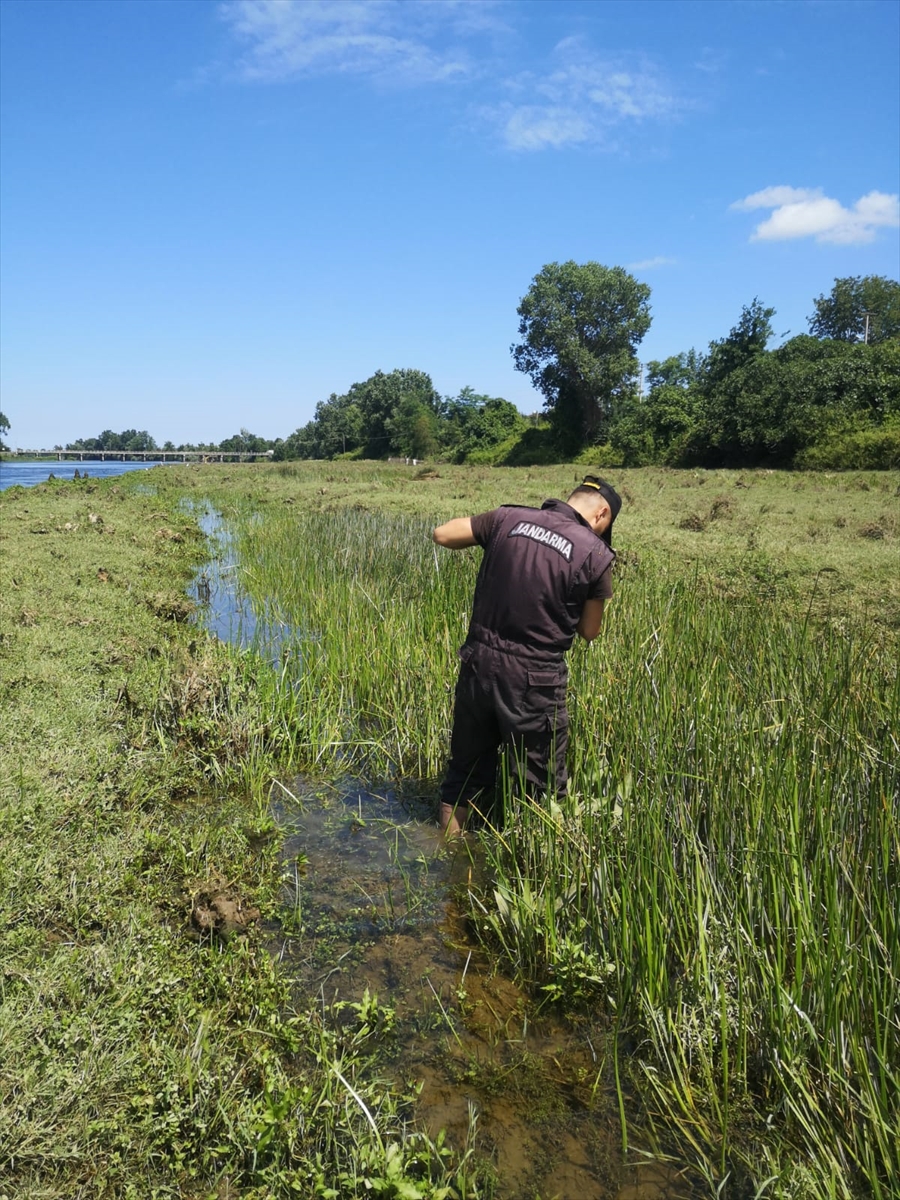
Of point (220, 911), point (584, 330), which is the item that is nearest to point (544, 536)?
point (220, 911)

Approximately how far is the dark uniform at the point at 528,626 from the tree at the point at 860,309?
67971 millimetres

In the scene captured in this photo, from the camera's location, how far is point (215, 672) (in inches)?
210

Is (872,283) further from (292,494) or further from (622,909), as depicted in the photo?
(622,909)

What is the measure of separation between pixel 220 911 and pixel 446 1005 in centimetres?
93

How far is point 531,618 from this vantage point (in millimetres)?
3469

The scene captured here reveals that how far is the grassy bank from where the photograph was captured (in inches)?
79.4

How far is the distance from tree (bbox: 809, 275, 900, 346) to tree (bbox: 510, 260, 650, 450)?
85.0 feet

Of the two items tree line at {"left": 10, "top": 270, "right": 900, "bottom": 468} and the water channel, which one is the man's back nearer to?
the water channel

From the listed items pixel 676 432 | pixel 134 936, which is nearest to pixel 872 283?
pixel 676 432

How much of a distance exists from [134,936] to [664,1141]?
1.84m

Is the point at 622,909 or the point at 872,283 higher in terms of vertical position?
the point at 872,283

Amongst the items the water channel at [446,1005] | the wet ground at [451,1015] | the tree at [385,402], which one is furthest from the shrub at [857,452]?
the tree at [385,402]

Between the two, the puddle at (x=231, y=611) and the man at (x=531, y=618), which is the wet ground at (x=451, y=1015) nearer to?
the man at (x=531, y=618)

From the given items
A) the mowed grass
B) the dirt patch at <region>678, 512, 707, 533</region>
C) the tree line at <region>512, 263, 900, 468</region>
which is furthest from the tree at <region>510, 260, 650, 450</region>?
the mowed grass
